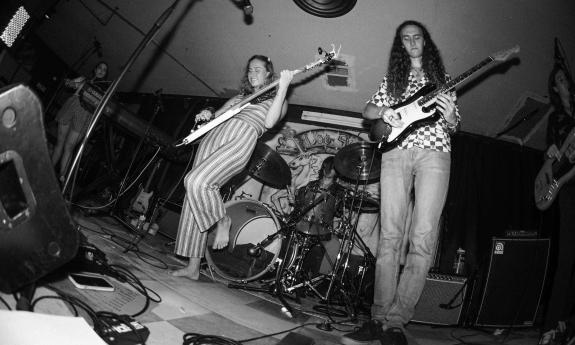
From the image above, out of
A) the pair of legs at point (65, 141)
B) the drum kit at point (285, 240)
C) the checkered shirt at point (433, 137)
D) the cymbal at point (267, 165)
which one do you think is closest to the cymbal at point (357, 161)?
the drum kit at point (285, 240)

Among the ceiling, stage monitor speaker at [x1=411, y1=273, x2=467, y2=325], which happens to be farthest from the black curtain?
stage monitor speaker at [x1=411, y1=273, x2=467, y2=325]

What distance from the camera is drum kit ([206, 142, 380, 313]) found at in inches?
110

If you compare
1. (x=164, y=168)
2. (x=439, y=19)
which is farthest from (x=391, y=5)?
(x=164, y=168)

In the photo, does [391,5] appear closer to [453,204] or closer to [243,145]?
[243,145]

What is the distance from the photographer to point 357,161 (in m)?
3.31

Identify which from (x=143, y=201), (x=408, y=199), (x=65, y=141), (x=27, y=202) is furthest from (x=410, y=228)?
(x=65, y=141)

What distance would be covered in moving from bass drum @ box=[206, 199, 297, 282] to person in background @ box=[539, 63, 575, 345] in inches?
95.8

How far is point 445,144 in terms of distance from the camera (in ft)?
7.25

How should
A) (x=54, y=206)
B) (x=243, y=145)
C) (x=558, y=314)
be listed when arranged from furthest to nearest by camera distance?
(x=558, y=314) < (x=243, y=145) < (x=54, y=206)

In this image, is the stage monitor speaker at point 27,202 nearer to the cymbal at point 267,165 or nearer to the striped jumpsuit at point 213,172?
the striped jumpsuit at point 213,172

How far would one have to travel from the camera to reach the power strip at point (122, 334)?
99 cm

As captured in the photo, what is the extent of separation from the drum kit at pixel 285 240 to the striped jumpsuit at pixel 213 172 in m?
0.43

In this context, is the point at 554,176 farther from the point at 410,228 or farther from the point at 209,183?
the point at 209,183

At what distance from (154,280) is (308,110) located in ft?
12.7
